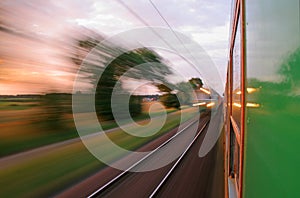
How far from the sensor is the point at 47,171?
6.67 meters

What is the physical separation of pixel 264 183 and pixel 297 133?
1.16 ft

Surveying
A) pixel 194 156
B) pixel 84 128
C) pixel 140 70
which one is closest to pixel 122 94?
pixel 140 70

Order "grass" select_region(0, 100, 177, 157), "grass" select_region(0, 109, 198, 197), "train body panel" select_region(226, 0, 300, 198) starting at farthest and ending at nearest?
"grass" select_region(0, 100, 177, 157) → "grass" select_region(0, 109, 198, 197) → "train body panel" select_region(226, 0, 300, 198)

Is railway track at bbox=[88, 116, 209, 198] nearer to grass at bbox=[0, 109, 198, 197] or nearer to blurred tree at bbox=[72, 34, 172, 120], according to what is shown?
grass at bbox=[0, 109, 198, 197]

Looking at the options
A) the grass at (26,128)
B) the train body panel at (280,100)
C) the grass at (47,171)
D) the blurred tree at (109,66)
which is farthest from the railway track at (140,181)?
the train body panel at (280,100)

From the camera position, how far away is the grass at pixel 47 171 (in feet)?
17.6

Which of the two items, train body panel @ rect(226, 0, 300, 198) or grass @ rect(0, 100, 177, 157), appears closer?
train body panel @ rect(226, 0, 300, 198)

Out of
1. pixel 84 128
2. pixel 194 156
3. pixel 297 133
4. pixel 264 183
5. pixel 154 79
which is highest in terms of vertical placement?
pixel 154 79

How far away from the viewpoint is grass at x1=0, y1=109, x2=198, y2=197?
5.37m

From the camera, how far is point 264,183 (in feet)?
2.46

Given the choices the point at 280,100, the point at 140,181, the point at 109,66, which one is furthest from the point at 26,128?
the point at 280,100

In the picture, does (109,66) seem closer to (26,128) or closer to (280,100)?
(26,128)

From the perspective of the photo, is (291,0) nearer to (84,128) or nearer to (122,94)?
(84,128)

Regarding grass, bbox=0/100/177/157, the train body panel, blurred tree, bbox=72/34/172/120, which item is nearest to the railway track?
grass, bbox=0/100/177/157
